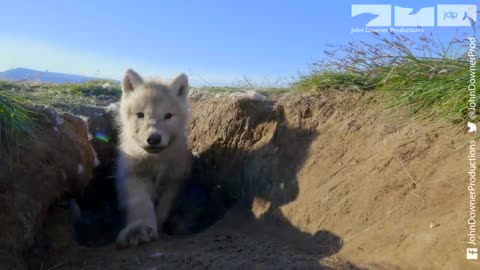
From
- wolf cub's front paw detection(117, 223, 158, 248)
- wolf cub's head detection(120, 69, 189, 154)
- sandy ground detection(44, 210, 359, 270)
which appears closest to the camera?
sandy ground detection(44, 210, 359, 270)

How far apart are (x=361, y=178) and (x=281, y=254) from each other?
0.81m

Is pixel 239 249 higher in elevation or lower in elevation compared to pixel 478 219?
lower

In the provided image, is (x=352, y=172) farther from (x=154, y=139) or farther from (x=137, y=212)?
(x=137, y=212)

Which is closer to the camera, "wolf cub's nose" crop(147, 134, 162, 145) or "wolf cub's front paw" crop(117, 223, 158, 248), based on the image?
"wolf cub's front paw" crop(117, 223, 158, 248)

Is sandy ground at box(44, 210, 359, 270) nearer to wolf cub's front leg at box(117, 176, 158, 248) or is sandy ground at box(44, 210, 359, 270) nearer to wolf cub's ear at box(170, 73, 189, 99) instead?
wolf cub's front leg at box(117, 176, 158, 248)

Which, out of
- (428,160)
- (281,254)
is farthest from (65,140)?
(428,160)

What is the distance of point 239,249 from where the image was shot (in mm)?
3689

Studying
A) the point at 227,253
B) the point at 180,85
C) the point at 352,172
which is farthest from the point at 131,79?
the point at 352,172

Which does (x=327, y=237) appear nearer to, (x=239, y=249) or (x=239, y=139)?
(x=239, y=249)

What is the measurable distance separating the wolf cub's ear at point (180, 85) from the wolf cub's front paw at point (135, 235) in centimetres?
160

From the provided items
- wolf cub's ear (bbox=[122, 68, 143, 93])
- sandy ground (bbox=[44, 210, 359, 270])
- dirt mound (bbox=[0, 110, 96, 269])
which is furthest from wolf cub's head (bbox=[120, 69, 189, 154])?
sandy ground (bbox=[44, 210, 359, 270])

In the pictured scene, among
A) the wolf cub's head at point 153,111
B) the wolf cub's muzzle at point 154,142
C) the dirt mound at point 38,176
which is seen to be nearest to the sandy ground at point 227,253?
the dirt mound at point 38,176

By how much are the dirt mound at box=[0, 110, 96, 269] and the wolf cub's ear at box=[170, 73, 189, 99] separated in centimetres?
108

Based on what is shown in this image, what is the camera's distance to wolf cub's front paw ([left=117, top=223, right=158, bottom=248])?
3998 millimetres
